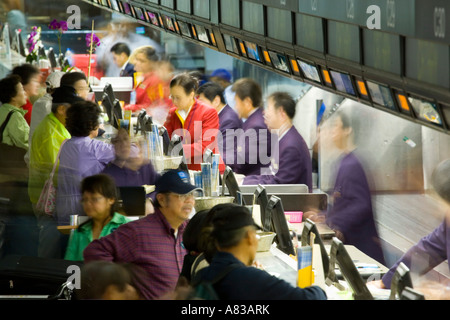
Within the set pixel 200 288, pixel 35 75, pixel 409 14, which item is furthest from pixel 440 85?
pixel 35 75

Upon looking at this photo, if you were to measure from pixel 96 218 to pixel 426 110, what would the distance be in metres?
1.96

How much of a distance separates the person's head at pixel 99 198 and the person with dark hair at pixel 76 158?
712 mm

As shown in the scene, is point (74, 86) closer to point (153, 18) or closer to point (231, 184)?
point (231, 184)

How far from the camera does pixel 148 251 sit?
4.00 m

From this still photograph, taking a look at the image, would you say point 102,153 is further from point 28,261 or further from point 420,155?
point 420,155

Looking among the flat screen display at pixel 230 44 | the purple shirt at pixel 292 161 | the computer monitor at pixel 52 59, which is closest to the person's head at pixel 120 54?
the computer monitor at pixel 52 59

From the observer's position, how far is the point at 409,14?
366 centimetres

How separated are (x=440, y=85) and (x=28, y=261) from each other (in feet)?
8.38

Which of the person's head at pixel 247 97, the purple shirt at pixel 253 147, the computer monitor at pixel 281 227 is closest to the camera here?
the computer monitor at pixel 281 227

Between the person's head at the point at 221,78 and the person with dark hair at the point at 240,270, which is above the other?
the person's head at the point at 221,78

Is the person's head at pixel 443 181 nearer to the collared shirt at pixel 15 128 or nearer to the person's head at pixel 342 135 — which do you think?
the person's head at pixel 342 135

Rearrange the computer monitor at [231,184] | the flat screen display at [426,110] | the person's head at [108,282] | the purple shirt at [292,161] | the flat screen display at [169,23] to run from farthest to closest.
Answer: the flat screen display at [169,23]
the purple shirt at [292,161]
the computer monitor at [231,184]
the flat screen display at [426,110]
the person's head at [108,282]

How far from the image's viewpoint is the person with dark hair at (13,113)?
24.0ft

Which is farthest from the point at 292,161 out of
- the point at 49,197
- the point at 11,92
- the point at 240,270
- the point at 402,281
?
the point at 240,270
